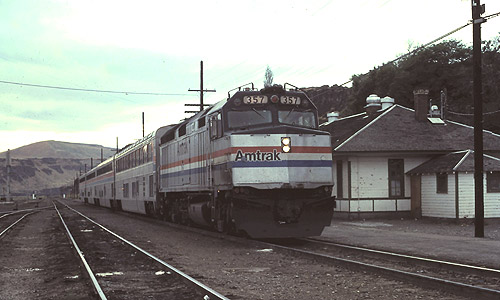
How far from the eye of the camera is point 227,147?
1457cm

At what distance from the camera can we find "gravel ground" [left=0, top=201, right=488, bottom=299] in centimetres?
852

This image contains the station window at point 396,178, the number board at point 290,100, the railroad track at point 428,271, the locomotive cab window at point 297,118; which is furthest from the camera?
the station window at point 396,178

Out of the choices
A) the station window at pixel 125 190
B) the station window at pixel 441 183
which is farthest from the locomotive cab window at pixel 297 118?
the station window at pixel 125 190

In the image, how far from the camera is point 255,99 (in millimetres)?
15352

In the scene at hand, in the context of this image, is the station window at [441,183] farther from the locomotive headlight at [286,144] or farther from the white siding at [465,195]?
the locomotive headlight at [286,144]

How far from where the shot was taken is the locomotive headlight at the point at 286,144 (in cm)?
1441

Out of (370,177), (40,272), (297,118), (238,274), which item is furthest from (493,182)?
(40,272)

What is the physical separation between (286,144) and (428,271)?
5321mm

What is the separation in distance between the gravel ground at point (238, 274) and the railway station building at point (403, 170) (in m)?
12.7

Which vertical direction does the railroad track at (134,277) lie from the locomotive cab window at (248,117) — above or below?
Answer: below

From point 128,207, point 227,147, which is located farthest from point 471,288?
point 128,207

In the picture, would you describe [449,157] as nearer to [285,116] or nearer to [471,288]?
[285,116]

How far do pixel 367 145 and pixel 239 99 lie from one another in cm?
1391

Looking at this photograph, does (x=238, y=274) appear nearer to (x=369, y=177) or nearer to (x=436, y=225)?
(x=436, y=225)
